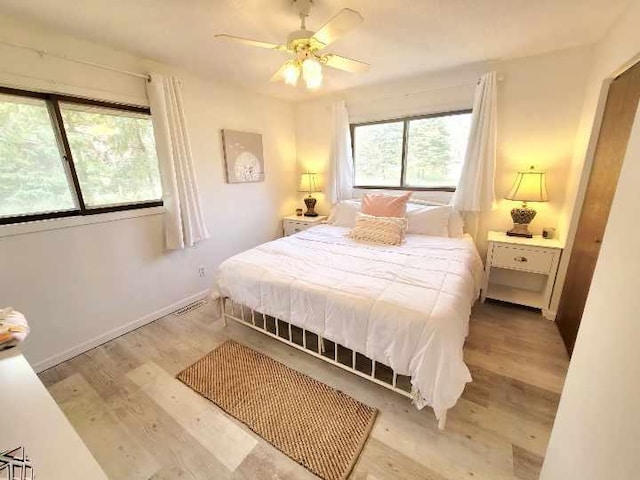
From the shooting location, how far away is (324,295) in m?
1.70

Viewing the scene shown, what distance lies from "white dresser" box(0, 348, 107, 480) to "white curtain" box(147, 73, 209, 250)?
1704 mm

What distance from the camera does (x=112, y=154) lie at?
7.41 feet

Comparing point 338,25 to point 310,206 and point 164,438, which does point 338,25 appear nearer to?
point 164,438

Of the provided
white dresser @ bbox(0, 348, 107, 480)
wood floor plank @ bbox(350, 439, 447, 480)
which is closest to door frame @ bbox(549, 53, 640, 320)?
wood floor plank @ bbox(350, 439, 447, 480)

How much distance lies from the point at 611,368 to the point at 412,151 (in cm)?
298

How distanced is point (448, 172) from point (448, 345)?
2.33m

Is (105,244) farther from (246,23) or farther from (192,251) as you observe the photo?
(246,23)

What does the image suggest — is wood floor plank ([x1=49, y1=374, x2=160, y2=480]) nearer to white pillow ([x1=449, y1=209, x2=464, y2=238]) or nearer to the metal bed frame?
the metal bed frame

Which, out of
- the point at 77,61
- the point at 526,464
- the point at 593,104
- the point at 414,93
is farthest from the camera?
the point at 414,93

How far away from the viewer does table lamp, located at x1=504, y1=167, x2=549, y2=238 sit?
2.42 metres

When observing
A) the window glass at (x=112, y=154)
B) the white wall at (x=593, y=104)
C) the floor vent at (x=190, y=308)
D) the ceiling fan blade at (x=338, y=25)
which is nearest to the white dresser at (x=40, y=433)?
the window glass at (x=112, y=154)

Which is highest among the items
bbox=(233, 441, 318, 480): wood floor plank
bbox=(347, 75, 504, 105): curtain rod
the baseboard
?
bbox=(347, 75, 504, 105): curtain rod

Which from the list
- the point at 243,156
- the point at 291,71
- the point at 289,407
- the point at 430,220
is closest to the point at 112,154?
the point at 243,156

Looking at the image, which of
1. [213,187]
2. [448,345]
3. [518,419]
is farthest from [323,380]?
[213,187]
